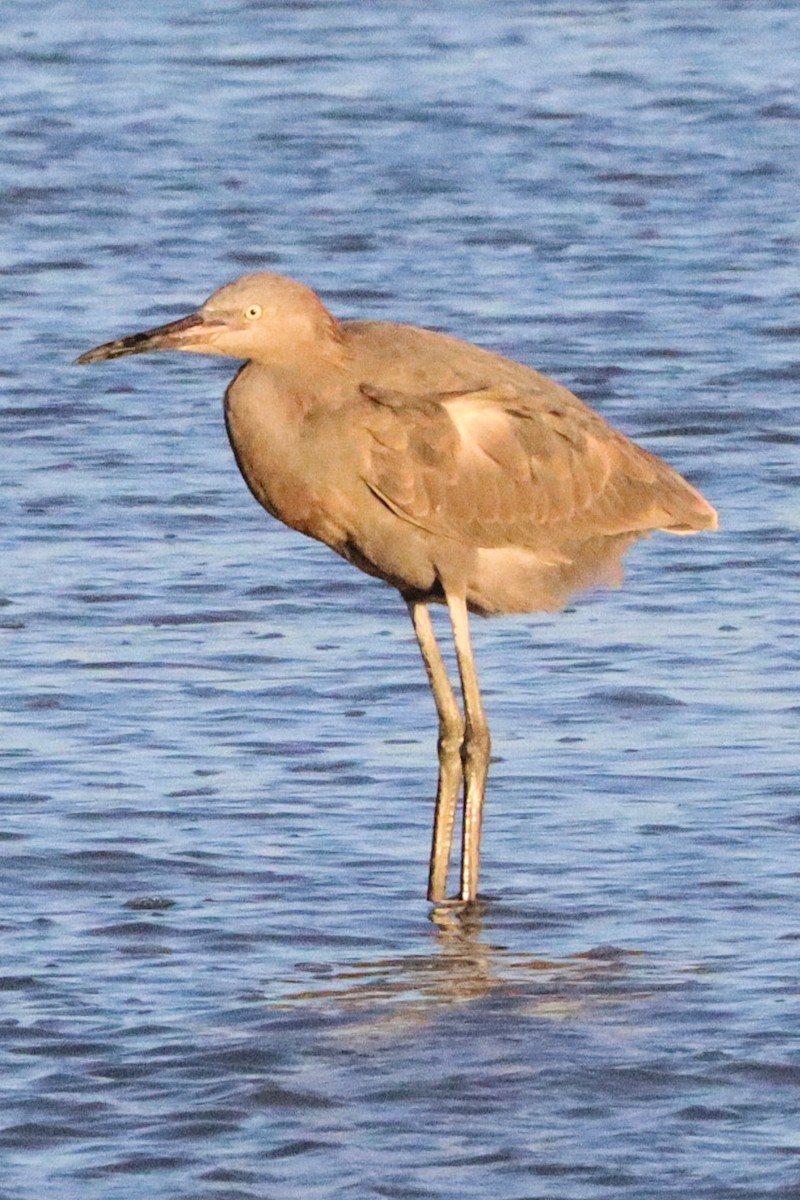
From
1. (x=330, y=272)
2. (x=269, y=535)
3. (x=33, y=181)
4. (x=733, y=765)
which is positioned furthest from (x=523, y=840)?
(x=33, y=181)

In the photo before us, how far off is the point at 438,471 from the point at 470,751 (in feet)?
2.77

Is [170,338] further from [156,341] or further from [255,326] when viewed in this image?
[255,326]

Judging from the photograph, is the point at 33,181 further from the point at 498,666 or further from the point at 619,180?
the point at 498,666

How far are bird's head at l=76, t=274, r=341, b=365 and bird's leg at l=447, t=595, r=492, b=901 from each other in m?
0.86

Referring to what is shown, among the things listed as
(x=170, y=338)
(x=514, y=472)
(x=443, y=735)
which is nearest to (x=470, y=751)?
(x=443, y=735)

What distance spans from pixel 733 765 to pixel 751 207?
29.5 ft

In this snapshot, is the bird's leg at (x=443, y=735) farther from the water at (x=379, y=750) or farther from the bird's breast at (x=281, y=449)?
the bird's breast at (x=281, y=449)

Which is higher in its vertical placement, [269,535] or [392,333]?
[392,333]

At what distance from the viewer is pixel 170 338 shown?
23.9 feet

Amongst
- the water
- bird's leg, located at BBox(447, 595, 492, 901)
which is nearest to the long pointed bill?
bird's leg, located at BBox(447, 595, 492, 901)

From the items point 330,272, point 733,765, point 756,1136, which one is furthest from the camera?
point 330,272

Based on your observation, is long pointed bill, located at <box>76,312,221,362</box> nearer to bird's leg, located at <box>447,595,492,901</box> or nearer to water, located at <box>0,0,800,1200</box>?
bird's leg, located at <box>447,595,492,901</box>

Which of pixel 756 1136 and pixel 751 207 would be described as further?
pixel 751 207

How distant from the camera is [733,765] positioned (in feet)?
27.5
